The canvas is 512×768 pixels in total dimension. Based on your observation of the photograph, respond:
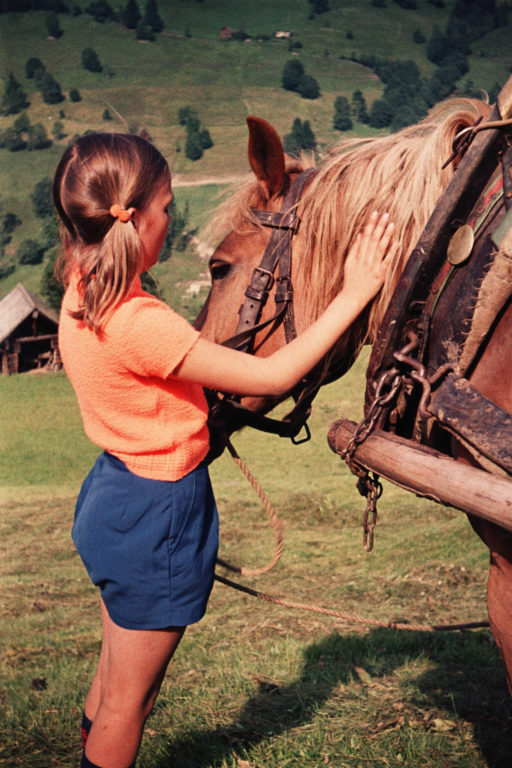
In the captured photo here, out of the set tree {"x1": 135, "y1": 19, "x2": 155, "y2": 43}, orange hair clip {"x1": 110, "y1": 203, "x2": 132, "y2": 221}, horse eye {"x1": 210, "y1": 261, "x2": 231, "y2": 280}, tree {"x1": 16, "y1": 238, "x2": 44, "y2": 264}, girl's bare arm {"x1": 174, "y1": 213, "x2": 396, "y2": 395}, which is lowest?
tree {"x1": 16, "y1": 238, "x2": 44, "y2": 264}

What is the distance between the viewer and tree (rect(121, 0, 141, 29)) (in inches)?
554

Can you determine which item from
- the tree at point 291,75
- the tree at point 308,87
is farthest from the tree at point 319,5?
the tree at point 308,87

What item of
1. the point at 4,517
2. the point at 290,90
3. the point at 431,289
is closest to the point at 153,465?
the point at 431,289

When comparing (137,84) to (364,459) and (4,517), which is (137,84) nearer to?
(4,517)

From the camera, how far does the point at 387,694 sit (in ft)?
8.34

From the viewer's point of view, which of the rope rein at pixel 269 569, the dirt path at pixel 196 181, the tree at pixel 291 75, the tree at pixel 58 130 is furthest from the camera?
the tree at pixel 291 75

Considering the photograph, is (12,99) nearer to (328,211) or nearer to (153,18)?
(153,18)

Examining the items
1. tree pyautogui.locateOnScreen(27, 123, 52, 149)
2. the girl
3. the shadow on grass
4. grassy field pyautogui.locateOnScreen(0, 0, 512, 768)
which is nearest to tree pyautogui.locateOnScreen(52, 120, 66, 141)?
tree pyautogui.locateOnScreen(27, 123, 52, 149)

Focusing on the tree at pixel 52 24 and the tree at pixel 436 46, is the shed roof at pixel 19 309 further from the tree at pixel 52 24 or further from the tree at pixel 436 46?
the tree at pixel 436 46

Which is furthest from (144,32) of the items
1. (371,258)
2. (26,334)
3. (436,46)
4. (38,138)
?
(371,258)

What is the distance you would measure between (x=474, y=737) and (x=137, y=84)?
46.9 ft

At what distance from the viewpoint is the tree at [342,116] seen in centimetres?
1216

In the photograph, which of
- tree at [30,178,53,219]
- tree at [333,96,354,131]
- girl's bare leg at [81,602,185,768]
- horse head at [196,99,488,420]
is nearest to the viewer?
girl's bare leg at [81,602,185,768]

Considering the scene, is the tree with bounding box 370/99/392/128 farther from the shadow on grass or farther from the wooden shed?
the shadow on grass
